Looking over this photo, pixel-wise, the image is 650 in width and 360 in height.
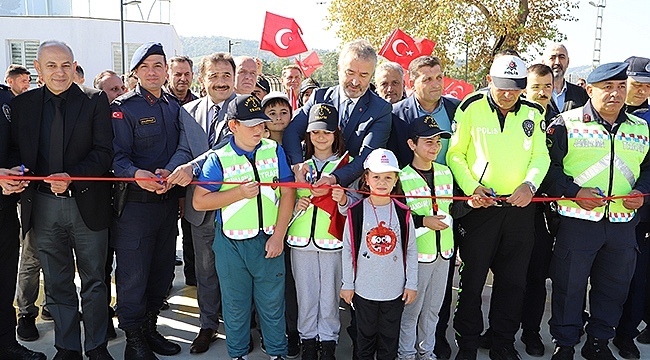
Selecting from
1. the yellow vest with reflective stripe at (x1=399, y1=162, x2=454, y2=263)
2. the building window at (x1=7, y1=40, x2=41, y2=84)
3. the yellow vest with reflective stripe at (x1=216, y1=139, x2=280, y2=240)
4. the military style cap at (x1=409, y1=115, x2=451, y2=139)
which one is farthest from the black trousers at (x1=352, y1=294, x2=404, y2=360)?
the building window at (x1=7, y1=40, x2=41, y2=84)

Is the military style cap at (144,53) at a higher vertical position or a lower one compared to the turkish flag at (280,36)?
lower

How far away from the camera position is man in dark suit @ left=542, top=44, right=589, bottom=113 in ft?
16.6

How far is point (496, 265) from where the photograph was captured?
3.81 m

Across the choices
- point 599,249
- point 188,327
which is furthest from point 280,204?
point 599,249

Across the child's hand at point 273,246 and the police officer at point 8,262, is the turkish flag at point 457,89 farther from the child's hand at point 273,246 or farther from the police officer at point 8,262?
the police officer at point 8,262

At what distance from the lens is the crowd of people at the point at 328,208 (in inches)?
135

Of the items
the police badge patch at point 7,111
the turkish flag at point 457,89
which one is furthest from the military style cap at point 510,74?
the turkish flag at point 457,89

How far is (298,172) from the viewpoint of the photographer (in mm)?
3527

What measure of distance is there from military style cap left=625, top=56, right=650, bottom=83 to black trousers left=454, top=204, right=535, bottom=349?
51.4 inches

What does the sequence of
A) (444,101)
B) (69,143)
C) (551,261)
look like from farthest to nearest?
(444,101) < (551,261) < (69,143)

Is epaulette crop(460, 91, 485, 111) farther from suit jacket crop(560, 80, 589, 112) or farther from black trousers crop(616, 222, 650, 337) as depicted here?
black trousers crop(616, 222, 650, 337)

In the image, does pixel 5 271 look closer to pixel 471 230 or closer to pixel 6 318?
pixel 6 318

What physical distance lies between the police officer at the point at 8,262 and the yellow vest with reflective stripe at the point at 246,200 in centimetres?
147

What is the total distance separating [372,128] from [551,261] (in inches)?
67.0
